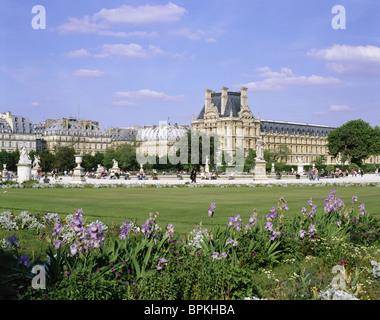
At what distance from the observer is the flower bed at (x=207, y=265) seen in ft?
22.3

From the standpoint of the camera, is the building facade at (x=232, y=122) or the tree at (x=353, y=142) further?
the building facade at (x=232, y=122)

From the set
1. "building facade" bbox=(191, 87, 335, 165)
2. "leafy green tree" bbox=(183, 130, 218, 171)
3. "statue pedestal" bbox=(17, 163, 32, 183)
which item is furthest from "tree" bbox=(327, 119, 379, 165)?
"statue pedestal" bbox=(17, 163, 32, 183)

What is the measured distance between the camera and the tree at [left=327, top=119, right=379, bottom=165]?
104375 mm

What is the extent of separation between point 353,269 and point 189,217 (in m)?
7.26

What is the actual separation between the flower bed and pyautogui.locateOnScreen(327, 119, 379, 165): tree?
315 ft

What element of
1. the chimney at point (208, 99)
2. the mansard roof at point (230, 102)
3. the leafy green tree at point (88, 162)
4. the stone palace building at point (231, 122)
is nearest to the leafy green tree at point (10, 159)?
the leafy green tree at point (88, 162)

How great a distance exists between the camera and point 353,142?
A: 4119 inches

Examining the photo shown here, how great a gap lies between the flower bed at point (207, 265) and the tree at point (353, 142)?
9595 centimetres

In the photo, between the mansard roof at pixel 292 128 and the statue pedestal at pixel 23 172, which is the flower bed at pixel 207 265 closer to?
the statue pedestal at pixel 23 172

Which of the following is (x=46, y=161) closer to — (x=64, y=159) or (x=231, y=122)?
(x=64, y=159)

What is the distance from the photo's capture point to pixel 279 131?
155125 mm

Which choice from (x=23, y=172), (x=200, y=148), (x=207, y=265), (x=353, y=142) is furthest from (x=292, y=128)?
(x=207, y=265)
